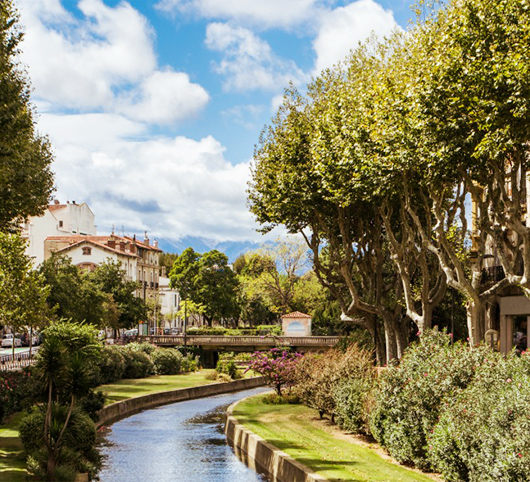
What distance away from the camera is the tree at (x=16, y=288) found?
4359 centimetres

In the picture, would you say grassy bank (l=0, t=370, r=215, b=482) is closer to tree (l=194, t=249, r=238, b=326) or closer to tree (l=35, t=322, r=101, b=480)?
tree (l=35, t=322, r=101, b=480)

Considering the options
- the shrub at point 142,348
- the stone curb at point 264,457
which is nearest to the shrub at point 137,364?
the shrub at point 142,348

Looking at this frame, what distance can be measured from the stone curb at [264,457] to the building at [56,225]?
79.6 metres

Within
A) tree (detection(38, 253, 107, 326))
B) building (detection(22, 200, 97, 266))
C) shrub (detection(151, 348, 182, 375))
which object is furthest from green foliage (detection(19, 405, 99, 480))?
building (detection(22, 200, 97, 266))

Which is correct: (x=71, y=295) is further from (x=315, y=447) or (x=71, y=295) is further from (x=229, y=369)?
(x=315, y=447)

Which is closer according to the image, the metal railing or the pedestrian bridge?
the metal railing

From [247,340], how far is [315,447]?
52.7 meters

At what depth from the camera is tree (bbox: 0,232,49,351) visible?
43.6 m

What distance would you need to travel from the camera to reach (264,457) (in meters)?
24.0

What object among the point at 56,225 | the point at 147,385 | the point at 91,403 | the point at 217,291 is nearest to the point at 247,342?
the point at 147,385

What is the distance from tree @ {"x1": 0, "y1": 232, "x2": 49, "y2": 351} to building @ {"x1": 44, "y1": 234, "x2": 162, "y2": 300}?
61315mm

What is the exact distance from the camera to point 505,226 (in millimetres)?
24641

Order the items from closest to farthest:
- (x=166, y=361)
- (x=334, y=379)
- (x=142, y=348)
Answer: (x=334, y=379), (x=166, y=361), (x=142, y=348)

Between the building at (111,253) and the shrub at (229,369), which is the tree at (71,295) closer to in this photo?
the shrub at (229,369)
